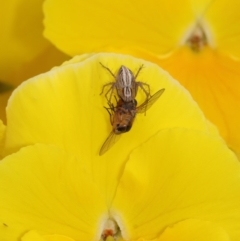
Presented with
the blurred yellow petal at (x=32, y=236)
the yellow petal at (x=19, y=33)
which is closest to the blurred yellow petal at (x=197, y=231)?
the blurred yellow petal at (x=32, y=236)

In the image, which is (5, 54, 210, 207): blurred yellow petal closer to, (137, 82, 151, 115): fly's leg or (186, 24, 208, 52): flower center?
(137, 82, 151, 115): fly's leg

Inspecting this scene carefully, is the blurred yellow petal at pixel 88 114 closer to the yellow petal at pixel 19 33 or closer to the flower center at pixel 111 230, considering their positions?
the flower center at pixel 111 230

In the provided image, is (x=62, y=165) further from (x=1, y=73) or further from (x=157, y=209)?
(x=1, y=73)

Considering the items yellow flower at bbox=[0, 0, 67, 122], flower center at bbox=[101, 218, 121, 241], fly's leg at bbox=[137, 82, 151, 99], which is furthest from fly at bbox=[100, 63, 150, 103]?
yellow flower at bbox=[0, 0, 67, 122]

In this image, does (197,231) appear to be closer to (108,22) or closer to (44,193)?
(44,193)

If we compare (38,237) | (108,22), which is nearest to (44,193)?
(38,237)

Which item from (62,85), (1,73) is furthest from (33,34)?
(62,85)
